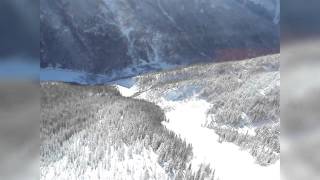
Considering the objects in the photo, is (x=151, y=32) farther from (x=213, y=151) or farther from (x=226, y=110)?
(x=213, y=151)

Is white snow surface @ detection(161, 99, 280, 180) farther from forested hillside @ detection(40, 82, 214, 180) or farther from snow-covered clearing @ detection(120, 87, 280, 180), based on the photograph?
forested hillside @ detection(40, 82, 214, 180)

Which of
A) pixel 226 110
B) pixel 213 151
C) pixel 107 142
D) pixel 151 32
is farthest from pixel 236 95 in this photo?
pixel 151 32

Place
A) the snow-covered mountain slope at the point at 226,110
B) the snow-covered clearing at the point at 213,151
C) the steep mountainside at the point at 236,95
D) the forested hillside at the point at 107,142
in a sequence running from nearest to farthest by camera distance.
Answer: the forested hillside at the point at 107,142 < the snow-covered clearing at the point at 213,151 < the snow-covered mountain slope at the point at 226,110 < the steep mountainside at the point at 236,95

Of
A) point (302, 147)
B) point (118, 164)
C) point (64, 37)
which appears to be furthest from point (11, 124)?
point (64, 37)

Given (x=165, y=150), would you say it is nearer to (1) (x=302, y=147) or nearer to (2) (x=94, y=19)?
(1) (x=302, y=147)

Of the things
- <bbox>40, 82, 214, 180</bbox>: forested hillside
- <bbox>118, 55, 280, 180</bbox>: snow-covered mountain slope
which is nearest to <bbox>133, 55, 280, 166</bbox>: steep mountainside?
<bbox>118, 55, 280, 180</bbox>: snow-covered mountain slope

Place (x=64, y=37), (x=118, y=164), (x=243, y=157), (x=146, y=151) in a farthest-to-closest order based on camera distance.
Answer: (x=64, y=37) < (x=243, y=157) < (x=146, y=151) < (x=118, y=164)

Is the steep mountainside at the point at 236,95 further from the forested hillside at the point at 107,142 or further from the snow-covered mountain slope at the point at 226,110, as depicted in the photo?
the forested hillside at the point at 107,142

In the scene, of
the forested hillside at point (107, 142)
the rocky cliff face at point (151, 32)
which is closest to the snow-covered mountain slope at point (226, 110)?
the forested hillside at point (107, 142)
